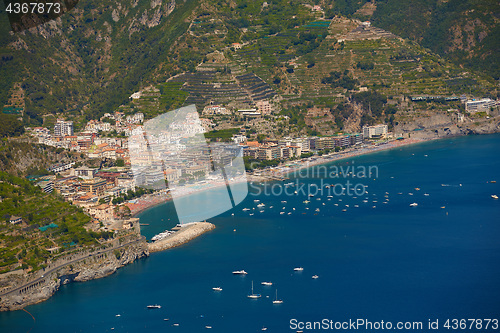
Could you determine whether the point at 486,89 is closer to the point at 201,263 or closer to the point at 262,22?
the point at 262,22

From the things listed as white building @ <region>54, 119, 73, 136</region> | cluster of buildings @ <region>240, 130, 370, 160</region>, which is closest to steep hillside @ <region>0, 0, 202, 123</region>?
white building @ <region>54, 119, 73, 136</region>

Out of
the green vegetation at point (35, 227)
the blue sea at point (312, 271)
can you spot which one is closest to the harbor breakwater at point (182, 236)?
the blue sea at point (312, 271)

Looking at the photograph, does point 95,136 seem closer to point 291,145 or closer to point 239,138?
point 239,138

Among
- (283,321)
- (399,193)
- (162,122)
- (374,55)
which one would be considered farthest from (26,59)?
(283,321)

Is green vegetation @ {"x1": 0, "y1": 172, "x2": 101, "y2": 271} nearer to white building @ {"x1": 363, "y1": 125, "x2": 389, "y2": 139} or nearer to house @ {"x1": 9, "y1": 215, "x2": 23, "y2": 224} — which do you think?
house @ {"x1": 9, "y1": 215, "x2": 23, "y2": 224}

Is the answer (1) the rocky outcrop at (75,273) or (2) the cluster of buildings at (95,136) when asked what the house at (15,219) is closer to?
(1) the rocky outcrop at (75,273)

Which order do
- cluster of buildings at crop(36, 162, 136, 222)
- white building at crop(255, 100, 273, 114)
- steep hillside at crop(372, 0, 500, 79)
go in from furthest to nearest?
1. steep hillside at crop(372, 0, 500, 79)
2. white building at crop(255, 100, 273, 114)
3. cluster of buildings at crop(36, 162, 136, 222)
